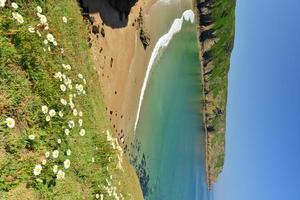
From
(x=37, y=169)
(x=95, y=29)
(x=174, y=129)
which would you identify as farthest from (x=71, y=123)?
(x=174, y=129)

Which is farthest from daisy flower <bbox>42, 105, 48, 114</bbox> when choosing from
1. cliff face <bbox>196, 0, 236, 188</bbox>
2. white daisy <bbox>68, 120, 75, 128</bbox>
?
cliff face <bbox>196, 0, 236, 188</bbox>

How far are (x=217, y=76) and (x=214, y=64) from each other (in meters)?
2.97

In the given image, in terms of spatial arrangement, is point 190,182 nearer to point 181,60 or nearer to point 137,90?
point 181,60

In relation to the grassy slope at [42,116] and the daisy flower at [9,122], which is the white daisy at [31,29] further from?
the daisy flower at [9,122]

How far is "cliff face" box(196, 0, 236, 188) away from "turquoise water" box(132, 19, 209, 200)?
3.41 metres

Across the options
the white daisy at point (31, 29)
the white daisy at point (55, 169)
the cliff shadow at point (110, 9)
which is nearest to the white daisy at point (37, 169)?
the white daisy at point (55, 169)

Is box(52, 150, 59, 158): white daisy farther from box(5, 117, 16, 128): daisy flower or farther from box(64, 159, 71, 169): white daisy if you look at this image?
box(5, 117, 16, 128): daisy flower

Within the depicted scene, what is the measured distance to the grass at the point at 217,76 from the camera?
3511 inches

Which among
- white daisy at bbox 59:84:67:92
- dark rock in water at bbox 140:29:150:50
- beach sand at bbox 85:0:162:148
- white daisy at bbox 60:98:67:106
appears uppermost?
dark rock in water at bbox 140:29:150:50

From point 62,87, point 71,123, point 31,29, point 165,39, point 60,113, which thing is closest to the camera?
point 31,29

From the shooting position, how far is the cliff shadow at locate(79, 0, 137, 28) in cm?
2803

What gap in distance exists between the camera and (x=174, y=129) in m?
65.0

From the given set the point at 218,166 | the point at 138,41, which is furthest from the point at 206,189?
A: the point at 138,41

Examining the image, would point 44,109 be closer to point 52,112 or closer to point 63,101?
point 52,112
